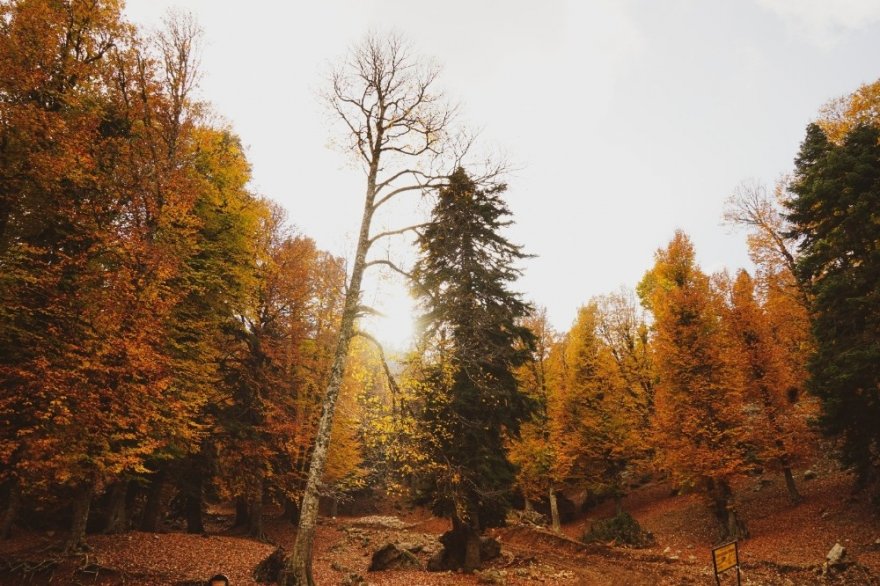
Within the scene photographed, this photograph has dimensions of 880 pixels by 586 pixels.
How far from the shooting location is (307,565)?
8102 millimetres

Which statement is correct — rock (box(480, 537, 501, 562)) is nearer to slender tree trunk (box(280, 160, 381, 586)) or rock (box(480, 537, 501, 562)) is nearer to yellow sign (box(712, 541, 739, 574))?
yellow sign (box(712, 541, 739, 574))

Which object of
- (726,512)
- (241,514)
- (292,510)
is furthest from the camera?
(292,510)

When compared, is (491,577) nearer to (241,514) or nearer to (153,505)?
(153,505)

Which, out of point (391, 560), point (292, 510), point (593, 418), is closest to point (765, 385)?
point (593, 418)

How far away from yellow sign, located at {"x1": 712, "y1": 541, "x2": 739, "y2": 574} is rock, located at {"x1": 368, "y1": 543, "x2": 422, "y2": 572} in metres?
10.5

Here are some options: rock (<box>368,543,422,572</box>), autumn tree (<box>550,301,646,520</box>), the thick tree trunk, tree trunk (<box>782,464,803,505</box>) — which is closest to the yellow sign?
rock (<box>368,543,422,572</box>)

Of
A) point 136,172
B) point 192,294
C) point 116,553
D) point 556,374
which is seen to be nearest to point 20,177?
point 136,172

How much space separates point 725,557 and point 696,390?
12.4 m

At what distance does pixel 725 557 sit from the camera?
30.0 feet

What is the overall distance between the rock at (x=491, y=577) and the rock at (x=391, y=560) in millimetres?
2795

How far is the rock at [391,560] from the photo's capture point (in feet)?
50.2

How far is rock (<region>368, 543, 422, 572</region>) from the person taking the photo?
50.2ft

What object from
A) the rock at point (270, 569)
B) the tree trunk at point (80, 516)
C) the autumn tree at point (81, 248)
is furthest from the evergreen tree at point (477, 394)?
the tree trunk at point (80, 516)

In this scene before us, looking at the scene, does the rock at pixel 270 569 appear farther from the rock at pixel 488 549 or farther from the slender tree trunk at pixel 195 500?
the rock at pixel 488 549
